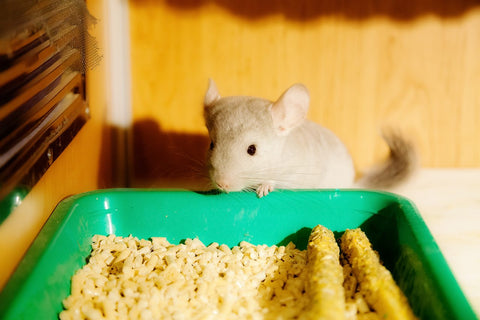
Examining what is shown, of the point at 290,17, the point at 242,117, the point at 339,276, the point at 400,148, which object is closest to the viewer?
the point at 339,276

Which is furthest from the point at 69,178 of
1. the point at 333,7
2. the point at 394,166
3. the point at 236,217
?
the point at 333,7

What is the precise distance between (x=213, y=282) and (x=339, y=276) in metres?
0.28

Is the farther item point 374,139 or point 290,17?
point 374,139

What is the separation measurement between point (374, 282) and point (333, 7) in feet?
4.05

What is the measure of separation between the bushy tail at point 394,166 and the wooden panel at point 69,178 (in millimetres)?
957

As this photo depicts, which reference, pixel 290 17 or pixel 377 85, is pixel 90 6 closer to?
pixel 290 17

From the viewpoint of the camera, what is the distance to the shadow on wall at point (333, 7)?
1755 mm

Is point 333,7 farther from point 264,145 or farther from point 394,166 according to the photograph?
point 264,145

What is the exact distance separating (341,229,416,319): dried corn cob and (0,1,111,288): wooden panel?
27.8 inches

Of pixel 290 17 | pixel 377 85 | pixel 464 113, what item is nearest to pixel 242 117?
pixel 290 17

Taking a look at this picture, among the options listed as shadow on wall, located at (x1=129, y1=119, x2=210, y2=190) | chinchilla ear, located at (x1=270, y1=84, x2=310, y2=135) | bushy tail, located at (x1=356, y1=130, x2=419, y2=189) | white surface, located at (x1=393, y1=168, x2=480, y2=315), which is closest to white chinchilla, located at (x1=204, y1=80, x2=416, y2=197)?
chinchilla ear, located at (x1=270, y1=84, x2=310, y2=135)

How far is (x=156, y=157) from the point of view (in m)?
1.91

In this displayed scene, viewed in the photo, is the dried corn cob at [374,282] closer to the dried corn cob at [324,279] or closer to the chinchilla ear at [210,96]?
the dried corn cob at [324,279]

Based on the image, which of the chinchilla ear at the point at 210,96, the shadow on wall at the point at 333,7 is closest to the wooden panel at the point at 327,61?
the shadow on wall at the point at 333,7
